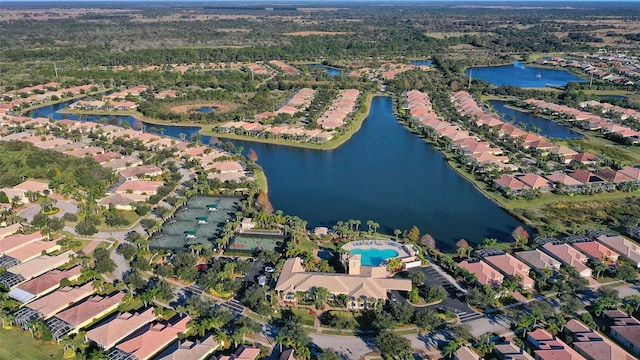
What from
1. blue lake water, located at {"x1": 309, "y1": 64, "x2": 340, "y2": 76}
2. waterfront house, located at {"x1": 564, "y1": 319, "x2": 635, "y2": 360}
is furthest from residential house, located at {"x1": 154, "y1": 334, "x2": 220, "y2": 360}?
blue lake water, located at {"x1": 309, "y1": 64, "x2": 340, "y2": 76}

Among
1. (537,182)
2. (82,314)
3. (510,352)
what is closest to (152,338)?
(82,314)

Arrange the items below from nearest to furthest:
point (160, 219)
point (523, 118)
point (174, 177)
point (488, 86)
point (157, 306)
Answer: point (157, 306) → point (160, 219) → point (174, 177) → point (523, 118) → point (488, 86)

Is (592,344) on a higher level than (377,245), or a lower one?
lower

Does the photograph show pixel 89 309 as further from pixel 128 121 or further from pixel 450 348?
pixel 128 121

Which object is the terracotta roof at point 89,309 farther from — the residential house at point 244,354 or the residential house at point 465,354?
the residential house at point 465,354

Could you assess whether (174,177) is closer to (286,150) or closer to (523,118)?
(286,150)

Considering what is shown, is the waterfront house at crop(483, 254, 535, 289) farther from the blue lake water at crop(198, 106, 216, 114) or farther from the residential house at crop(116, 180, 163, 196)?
the blue lake water at crop(198, 106, 216, 114)

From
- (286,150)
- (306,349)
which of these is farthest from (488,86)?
(306,349)

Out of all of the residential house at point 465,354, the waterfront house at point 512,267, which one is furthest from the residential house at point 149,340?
the waterfront house at point 512,267
